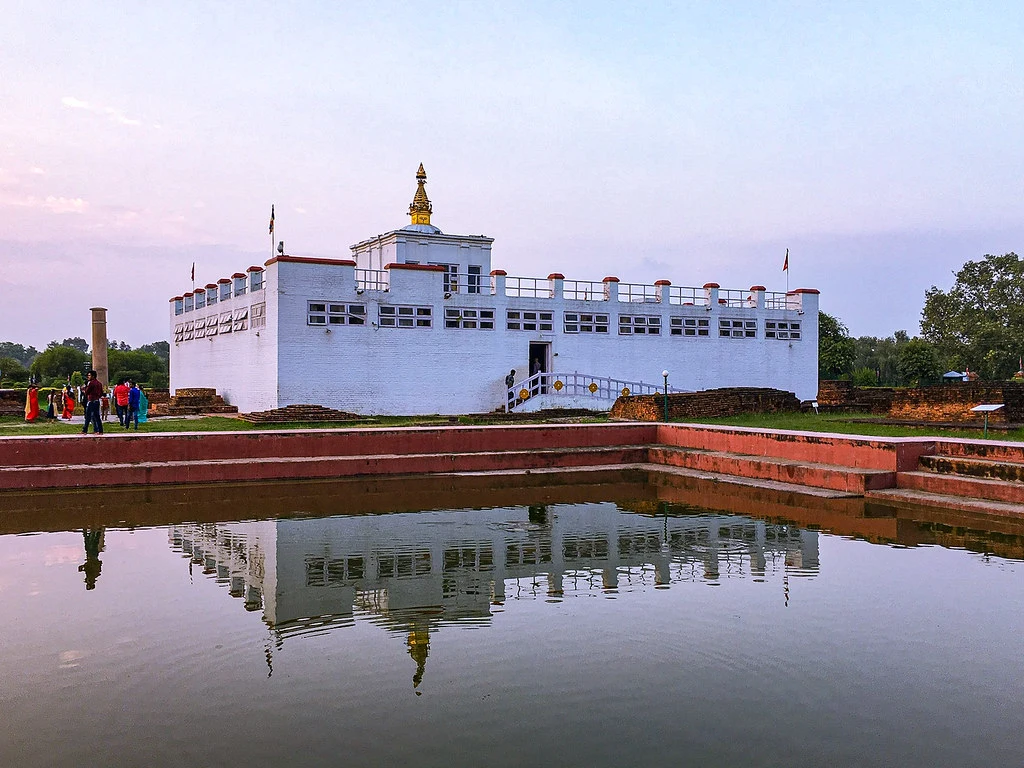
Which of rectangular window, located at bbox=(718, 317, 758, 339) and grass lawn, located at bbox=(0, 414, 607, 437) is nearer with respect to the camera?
grass lawn, located at bbox=(0, 414, 607, 437)

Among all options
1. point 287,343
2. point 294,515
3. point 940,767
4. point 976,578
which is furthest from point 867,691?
point 287,343

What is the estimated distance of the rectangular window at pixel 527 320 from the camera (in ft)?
92.0

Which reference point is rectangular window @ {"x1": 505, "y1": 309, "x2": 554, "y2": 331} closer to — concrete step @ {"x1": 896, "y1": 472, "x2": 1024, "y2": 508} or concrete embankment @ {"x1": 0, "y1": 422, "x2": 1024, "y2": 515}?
concrete embankment @ {"x1": 0, "y1": 422, "x2": 1024, "y2": 515}

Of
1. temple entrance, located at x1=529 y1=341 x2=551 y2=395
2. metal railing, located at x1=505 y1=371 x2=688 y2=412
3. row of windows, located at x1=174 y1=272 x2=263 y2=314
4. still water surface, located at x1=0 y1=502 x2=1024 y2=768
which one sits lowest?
still water surface, located at x1=0 y1=502 x2=1024 y2=768

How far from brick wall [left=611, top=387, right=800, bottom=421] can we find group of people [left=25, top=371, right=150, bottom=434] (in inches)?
441

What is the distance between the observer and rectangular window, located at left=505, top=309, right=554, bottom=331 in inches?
1104

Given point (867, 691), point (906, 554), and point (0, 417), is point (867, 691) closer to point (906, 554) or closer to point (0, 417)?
point (906, 554)

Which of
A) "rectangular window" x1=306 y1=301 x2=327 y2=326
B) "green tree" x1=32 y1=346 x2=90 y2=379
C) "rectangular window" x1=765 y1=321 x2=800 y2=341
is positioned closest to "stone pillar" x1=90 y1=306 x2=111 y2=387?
"rectangular window" x1=306 y1=301 x2=327 y2=326

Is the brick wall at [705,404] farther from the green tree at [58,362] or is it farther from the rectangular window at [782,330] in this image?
the green tree at [58,362]

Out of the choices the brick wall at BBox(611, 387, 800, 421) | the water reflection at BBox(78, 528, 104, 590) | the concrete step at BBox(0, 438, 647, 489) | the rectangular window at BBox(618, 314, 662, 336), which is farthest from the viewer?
the rectangular window at BBox(618, 314, 662, 336)

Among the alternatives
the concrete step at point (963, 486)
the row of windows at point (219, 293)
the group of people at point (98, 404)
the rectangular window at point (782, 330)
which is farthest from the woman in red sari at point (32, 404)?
the rectangular window at point (782, 330)

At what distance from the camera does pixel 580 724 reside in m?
5.24

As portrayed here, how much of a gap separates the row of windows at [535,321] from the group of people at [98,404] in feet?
18.1

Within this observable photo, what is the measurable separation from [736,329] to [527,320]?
26.1 feet
